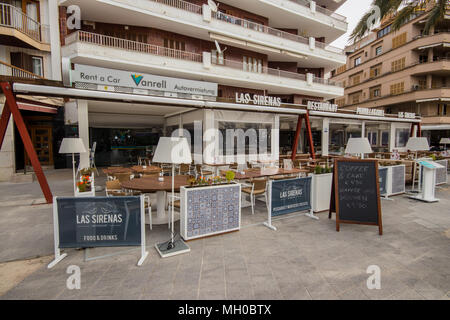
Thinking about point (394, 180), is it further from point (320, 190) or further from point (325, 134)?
point (325, 134)

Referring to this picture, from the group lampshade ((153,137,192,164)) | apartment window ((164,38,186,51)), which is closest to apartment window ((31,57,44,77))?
apartment window ((164,38,186,51))

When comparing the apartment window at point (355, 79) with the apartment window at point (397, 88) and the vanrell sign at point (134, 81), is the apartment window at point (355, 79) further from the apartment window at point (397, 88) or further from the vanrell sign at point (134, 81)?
the vanrell sign at point (134, 81)

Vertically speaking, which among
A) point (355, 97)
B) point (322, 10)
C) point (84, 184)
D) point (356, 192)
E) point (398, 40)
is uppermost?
point (398, 40)

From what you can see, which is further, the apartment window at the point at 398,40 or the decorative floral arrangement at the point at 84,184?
the apartment window at the point at 398,40

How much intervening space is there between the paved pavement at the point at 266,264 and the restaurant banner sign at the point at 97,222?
359 mm

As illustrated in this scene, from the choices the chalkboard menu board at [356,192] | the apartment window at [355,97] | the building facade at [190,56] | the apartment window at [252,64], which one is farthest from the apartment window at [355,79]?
the chalkboard menu board at [356,192]

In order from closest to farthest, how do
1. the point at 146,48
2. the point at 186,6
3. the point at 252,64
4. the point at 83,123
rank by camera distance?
the point at 83,123
the point at 146,48
the point at 186,6
the point at 252,64

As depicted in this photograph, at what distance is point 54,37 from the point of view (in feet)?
44.0

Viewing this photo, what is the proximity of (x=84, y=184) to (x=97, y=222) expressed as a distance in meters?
1.93

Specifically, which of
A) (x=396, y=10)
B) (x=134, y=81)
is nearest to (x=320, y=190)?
(x=396, y=10)

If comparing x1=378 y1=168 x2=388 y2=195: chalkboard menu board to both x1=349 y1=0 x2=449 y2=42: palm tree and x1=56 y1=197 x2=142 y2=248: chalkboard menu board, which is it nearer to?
x1=349 y1=0 x2=449 y2=42: palm tree

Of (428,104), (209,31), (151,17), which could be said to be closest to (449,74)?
(428,104)

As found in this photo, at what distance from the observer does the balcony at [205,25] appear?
40.5 ft
